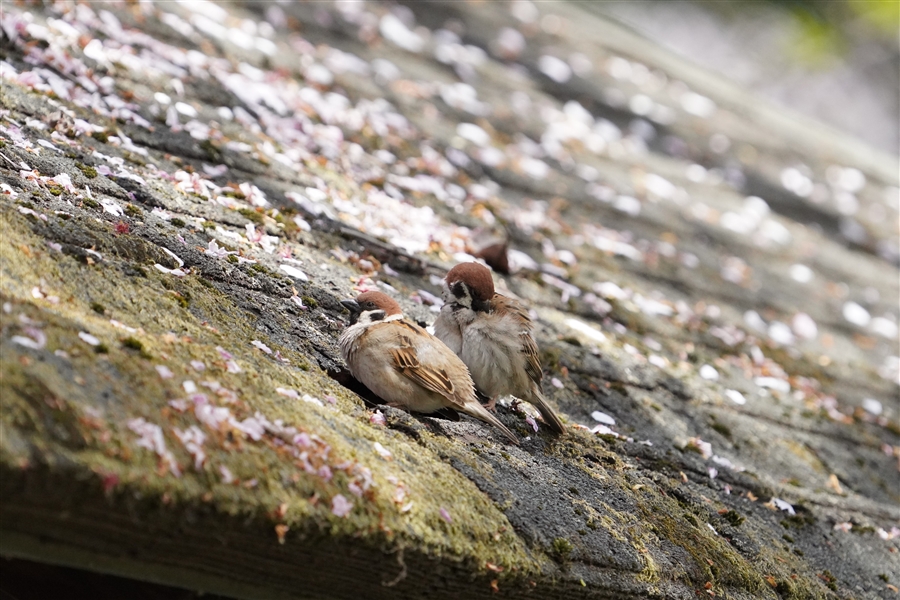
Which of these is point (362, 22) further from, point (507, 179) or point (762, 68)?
point (762, 68)

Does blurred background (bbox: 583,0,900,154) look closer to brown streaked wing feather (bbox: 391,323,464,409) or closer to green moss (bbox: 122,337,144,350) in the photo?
brown streaked wing feather (bbox: 391,323,464,409)

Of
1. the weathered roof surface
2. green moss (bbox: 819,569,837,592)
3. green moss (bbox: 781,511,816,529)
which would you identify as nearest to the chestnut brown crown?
the weathered roof surface

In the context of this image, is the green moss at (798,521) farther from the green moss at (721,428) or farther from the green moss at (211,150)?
the green moss at (211,150)

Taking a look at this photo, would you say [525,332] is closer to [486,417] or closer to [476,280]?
[476,280]

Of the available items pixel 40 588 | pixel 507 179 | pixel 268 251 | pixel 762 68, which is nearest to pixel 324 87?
pixel 507 179

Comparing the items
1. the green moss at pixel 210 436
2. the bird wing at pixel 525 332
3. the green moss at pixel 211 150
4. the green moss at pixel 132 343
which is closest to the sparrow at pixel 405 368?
the green moss at pixel 210 436

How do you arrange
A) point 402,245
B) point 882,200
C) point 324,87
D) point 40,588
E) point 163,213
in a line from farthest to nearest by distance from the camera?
point 882,200 → point 324,87 → point 402,245 → point 163,213 → point 40,588

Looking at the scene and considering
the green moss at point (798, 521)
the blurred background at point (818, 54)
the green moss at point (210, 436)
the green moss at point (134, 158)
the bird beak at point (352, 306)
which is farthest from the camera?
the blurred background at point (818, 54)

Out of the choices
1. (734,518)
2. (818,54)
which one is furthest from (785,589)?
(818,54)
